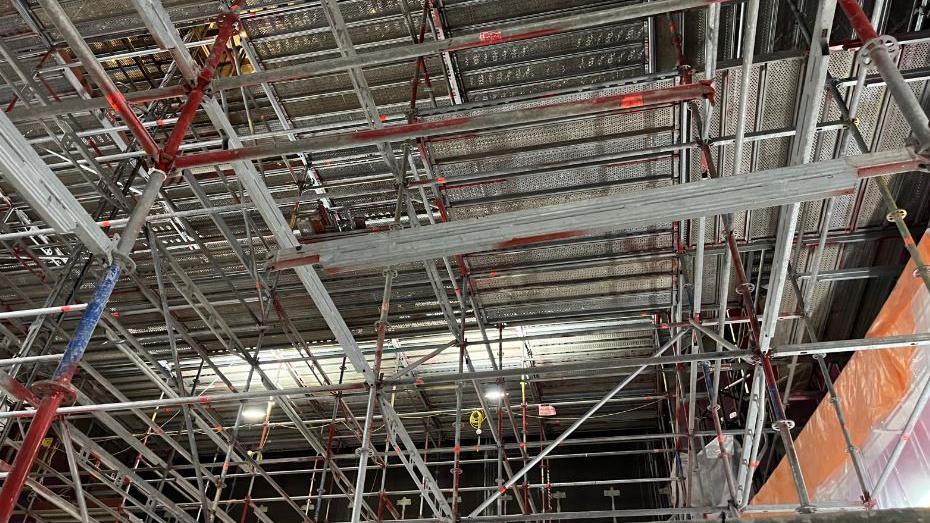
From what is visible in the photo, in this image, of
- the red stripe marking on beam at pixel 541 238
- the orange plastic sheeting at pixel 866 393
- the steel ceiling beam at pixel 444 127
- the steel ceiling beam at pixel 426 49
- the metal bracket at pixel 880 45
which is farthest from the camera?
the orange plastic sheeting at pixel 866 393

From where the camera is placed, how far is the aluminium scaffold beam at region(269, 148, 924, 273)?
3666 millimetres

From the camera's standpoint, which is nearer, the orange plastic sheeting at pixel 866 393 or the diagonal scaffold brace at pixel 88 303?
the diagonal scaffold brace at pixel 88 303

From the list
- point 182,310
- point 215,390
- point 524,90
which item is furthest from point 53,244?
point 524,90

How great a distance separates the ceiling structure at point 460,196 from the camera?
4293 millimetres

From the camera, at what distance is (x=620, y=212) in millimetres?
3928

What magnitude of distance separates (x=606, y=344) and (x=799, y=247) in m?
3.76

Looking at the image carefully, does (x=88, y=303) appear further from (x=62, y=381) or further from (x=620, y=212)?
(x=620, y=212)

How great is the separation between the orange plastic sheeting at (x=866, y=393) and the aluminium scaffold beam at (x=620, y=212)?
3.28m

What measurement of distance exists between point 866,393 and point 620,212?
501 centimetres

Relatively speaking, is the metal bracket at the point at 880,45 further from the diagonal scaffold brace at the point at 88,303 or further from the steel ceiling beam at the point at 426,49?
the diagonal scaffold brace at the point at 88,303

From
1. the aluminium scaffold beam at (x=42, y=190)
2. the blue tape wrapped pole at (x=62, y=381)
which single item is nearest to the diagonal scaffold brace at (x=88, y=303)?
the blue tape wrapped pole at (x=62, y=381)

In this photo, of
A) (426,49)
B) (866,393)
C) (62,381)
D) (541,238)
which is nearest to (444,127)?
(426,49)

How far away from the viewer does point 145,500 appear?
569 inches

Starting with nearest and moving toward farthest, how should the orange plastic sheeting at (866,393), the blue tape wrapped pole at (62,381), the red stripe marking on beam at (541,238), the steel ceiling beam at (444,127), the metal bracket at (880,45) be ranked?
the blue tape wrapped pole at (62,381) → the metal bracket at (880,45) → the red stripe marking on beam at (541,238) → the steel ceiling beam at (444,127) → the orange plastic sheeting at (866,393)
